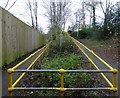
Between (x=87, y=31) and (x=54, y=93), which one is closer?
(x=54, y=93)

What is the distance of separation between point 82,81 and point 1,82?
8.16 ft

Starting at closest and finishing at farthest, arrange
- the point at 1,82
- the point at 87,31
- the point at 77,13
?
the point at 1,82, the point at 87,31, the point at 77,13

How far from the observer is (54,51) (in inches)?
631

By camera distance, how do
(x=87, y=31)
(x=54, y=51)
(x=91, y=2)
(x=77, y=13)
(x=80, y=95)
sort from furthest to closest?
(x=77, y=13) → (x=87, y=31) → (x=91, y=2) → (x=54, y=51) → (x=80, y=95)

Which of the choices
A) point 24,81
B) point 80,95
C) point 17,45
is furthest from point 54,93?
point 17,45

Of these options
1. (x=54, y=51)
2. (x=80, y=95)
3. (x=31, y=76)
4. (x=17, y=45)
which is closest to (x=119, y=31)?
(x=54, y=51)

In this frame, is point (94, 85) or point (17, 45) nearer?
point (94, 85)

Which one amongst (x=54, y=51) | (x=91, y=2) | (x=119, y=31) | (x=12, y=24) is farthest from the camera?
(x=91, y=2)

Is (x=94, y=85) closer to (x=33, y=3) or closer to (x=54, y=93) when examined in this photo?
(x=54, y=93)

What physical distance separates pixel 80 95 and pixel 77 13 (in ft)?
123

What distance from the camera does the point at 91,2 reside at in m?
34.4

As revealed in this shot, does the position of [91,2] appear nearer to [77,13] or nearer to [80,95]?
[77,13]

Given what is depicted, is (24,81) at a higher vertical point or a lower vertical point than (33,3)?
lower

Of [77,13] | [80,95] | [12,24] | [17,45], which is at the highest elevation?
[77,13]
